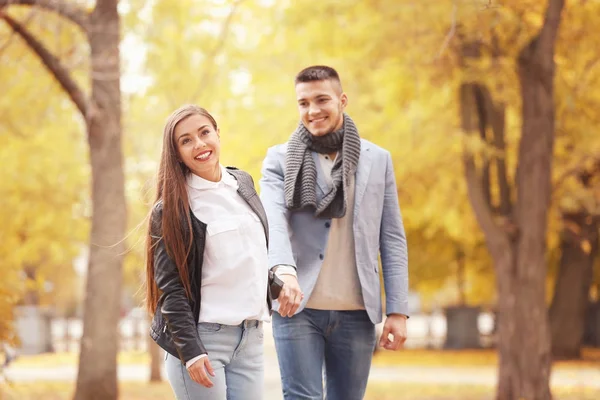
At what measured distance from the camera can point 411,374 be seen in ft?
68.3

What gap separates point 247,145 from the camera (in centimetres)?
1517

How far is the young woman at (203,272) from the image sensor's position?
11.5ft

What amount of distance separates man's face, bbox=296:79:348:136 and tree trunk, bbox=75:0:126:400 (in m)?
7.90

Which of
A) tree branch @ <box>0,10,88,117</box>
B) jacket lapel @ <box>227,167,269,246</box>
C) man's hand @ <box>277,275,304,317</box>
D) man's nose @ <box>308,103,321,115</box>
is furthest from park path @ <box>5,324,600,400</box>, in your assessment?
jacket lapel @ <box>227,167,269,246</box>

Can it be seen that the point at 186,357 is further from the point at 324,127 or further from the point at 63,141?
the point at 63,141

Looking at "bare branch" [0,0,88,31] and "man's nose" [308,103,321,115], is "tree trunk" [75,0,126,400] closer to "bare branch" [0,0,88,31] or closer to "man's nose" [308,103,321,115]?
"bare branch" [0,0,88,31]

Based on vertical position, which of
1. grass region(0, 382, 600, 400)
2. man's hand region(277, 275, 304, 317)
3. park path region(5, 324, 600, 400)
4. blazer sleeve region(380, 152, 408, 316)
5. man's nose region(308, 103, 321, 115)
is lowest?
park path region(5, 324, 600, 400)

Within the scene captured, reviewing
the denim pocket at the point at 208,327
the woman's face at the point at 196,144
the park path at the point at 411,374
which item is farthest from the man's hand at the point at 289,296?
the park path at the point at 411,374

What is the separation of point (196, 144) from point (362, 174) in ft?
3.64

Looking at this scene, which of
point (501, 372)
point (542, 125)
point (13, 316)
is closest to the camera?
point (13, 316)

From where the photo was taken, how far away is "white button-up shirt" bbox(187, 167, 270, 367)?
141 inches

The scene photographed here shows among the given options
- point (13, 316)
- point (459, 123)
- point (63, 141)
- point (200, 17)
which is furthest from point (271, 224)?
point (63, 141)

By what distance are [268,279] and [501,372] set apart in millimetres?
9485

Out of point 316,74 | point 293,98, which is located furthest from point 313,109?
point 293,98
